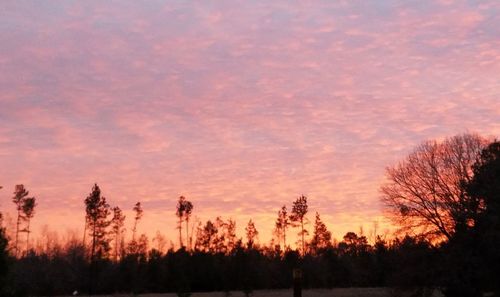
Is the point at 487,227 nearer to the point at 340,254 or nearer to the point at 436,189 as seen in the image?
the point at 436,189

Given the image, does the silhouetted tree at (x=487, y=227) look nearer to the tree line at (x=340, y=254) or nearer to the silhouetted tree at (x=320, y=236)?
the tree line at (x=340, y=254)

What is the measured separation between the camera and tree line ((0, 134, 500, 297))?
4650 cm

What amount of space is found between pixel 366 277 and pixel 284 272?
35.4ft

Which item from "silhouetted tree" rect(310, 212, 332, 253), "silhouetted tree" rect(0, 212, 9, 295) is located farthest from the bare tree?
"silhouetted tree" rect(310, 212, 332, 253)

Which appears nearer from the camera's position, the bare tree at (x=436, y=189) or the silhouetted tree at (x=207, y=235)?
the bare tree at (x=436, y=189)

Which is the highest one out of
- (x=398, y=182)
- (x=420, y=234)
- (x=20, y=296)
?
(x=398, y=182)

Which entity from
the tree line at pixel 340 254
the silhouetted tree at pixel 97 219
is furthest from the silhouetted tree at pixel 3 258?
the silhouetted tree at pixel 97 219

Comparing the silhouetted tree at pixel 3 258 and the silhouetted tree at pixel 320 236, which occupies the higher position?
the silhouetted tree at pixel 320 236

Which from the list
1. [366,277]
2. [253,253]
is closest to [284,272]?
[253,253]

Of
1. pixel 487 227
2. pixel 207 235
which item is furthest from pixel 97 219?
pixel 487 227

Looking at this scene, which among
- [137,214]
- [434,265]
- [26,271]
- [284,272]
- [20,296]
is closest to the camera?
[20,296]

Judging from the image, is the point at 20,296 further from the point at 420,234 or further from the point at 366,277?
the point at 366,277

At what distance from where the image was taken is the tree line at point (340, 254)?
153ft

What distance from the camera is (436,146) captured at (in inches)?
2159
